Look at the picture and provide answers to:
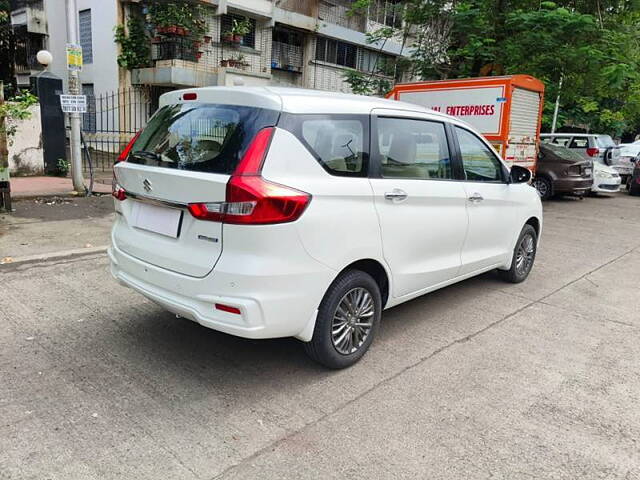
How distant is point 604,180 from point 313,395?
1452 cm

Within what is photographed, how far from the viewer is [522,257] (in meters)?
5.94

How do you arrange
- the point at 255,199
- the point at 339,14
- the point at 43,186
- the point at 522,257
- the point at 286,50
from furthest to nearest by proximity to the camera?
the point at 339,14
the point at 286,50
the point at 43,186
the point at 522,257
the point at 255,199

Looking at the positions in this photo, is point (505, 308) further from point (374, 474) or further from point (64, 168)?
point (64, 168)

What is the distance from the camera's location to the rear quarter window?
10.7 feet

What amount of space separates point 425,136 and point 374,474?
2.68 metres

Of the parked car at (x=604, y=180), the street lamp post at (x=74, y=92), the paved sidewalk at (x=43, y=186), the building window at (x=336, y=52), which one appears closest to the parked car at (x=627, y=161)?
the parked car at (x=604, y=180)

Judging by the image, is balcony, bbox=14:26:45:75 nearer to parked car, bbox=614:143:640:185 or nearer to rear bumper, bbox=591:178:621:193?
rear bumper, bbox=591:178:621:193

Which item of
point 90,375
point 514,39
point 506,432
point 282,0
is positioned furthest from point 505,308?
point 282,0

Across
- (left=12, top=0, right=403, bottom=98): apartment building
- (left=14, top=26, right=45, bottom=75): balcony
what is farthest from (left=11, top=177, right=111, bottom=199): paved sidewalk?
(left=14, top=26, right=45, bottom=75): balcony

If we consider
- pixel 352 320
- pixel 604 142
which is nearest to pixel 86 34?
pixel 604 142

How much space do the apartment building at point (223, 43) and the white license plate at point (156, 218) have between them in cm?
1437

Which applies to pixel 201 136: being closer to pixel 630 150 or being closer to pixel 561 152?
pixel 561 152

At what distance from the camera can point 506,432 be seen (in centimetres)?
303

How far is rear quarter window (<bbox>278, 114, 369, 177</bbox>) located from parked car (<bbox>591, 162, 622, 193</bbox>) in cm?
1365
